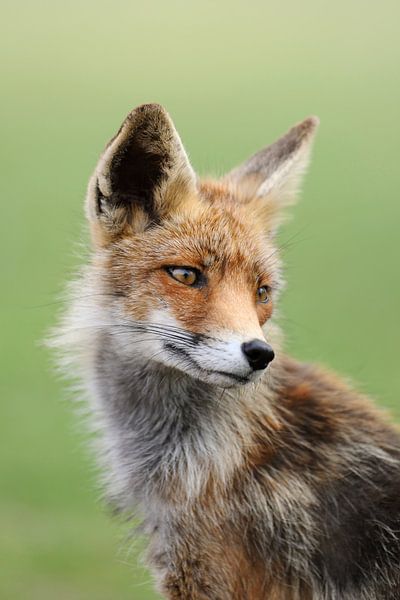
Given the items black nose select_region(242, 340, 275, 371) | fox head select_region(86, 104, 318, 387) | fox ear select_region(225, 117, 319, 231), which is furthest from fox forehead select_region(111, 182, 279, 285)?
black nose select_region(242, 340, 275, 371)

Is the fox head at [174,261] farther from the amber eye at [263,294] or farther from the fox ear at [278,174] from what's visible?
the fox ear at [278,174]

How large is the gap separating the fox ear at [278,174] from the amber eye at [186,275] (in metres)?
1.00

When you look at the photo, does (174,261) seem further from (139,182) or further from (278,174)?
(278,174)

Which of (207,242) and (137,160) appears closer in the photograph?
(207,242)

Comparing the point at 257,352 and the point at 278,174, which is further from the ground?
the point at 278,174

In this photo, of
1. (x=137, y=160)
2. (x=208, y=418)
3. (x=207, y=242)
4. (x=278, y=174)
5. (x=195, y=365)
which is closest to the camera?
(x=195, y=365)

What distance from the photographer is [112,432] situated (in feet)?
22.9

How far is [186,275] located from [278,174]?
133 cm

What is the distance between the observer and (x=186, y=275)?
20.4 feet

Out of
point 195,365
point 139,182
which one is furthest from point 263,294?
point 139,182

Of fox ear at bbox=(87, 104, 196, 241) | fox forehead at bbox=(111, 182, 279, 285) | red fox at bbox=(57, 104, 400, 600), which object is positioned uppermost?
fox ear at bbox=(87, 104, 196, 241)

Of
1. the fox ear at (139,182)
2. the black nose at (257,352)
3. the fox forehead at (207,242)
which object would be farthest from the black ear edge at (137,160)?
the black nose at (257,352)

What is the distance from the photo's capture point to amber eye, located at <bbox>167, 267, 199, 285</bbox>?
6.21 m

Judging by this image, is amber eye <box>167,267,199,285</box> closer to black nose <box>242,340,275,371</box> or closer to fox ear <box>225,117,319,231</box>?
black nose <box>242,340,275,371</box>
